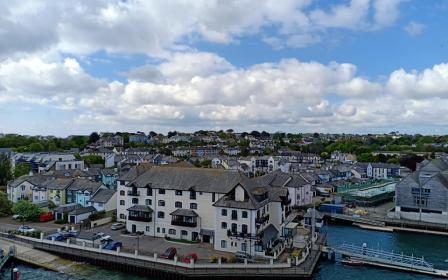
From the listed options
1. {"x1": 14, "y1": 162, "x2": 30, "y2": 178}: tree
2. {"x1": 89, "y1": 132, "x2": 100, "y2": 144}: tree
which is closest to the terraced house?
{"x1": 14, "y1": 162, "x2": 30, "y2": 178}: tree

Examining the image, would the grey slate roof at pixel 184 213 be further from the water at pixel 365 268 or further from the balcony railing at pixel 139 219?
the water at pixel 365 268

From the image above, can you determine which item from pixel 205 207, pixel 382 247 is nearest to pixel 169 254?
pixel 205 207

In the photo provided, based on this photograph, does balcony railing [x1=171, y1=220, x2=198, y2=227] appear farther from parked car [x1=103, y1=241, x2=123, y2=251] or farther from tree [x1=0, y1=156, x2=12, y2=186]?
tree [x1=0, y1=156, x2=12, y2=186]

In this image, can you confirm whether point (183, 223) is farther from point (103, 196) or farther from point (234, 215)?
point (103, 196)

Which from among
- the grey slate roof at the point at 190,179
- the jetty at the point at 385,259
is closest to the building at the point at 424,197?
the jetty at the point at 385,259

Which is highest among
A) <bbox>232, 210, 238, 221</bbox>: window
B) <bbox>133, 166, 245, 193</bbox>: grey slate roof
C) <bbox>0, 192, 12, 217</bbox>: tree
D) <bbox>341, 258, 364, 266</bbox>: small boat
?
<bbox>133, 166, 245, 193</bbox>: grey slate roof

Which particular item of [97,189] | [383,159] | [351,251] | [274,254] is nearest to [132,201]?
[97,189]
